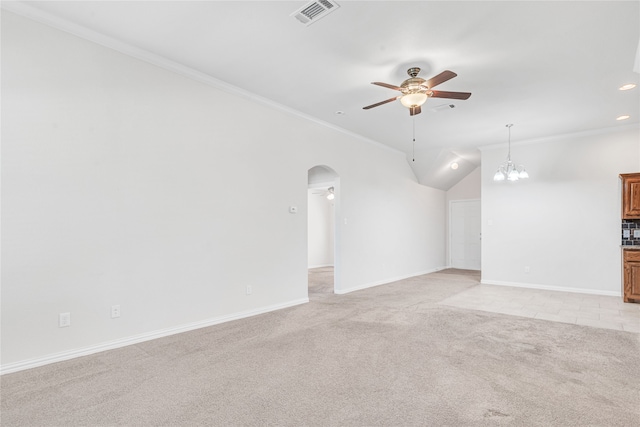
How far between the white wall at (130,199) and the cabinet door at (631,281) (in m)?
5.16

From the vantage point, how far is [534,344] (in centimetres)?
329

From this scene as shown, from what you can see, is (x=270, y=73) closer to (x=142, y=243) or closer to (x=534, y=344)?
(x=142, y=243)

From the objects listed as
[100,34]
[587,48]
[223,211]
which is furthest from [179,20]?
[587,48]

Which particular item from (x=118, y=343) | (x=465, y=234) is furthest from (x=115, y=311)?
(x=465, y=234)

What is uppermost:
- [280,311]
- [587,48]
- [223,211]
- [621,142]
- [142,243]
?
[587,48]

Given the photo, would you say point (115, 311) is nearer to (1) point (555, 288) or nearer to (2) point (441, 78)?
(2) point (441, 78)

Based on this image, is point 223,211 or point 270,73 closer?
point 270,73

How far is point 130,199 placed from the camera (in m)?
3.27

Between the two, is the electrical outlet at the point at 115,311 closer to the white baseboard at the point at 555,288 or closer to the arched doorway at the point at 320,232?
the arched doorway at the point at 320,232

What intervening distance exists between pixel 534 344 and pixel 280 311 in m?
3.00

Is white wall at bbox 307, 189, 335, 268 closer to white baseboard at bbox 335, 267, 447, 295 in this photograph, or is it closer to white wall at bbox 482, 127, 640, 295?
white baseboard at bbox 335, 267, 447, 295

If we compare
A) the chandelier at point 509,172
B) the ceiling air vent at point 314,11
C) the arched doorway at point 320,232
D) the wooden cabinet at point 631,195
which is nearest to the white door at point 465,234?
the chandelier at point 509,172

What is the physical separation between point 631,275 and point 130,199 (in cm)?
717

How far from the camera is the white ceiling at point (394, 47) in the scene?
2.68 metres
